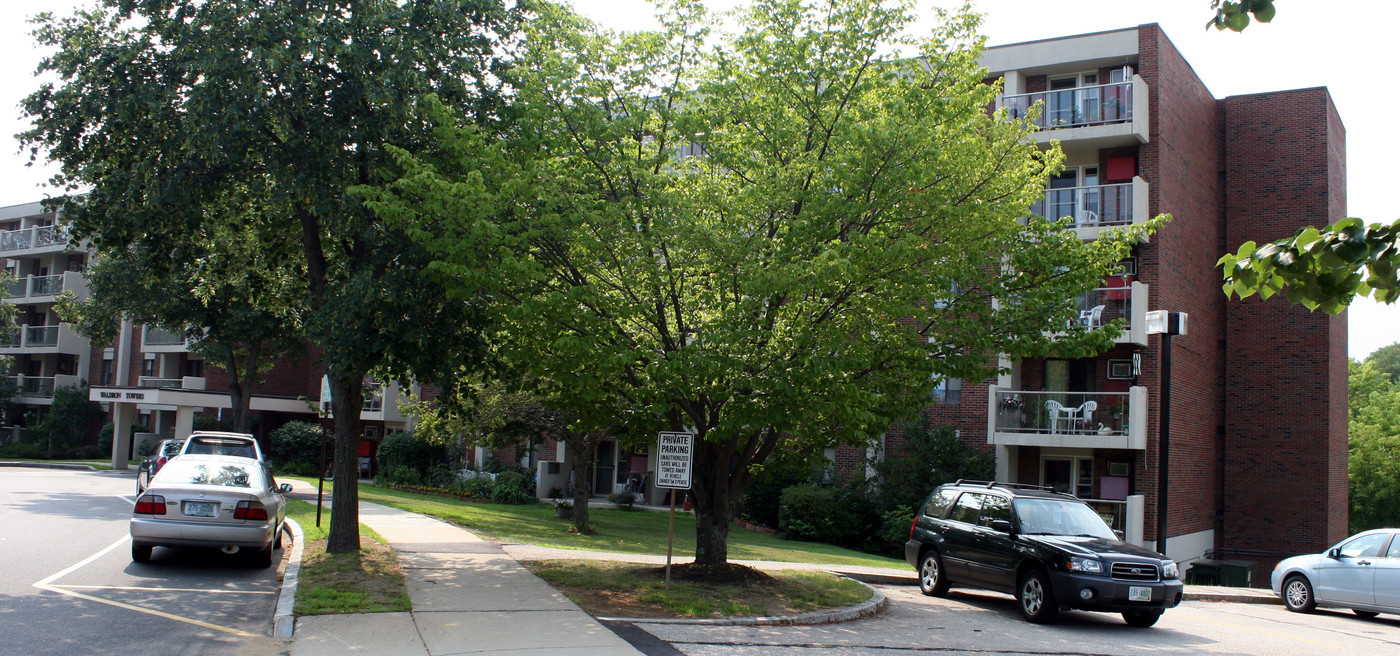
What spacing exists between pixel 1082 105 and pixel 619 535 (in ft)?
52.1

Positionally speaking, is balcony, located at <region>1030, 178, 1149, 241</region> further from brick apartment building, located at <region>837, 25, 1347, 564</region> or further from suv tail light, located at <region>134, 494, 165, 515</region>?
suv tail light, located at <region>134, 494, 165, 515</region>

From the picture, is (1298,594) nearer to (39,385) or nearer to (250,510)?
(250,510)

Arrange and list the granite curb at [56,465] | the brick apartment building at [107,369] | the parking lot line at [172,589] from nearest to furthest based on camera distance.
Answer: the parking lot line at [172,589]
the granite curb at [56,465]
the brick apartment building at [107,369]

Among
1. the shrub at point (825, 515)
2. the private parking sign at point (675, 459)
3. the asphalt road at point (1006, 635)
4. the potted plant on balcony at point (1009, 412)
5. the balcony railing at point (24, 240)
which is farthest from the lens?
the balcony railing at point (24, 240)

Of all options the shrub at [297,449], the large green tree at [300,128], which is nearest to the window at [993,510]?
the large green tree at [300,128]

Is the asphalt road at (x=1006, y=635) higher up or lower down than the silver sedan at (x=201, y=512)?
lower down

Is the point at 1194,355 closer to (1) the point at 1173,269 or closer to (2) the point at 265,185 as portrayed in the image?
(1) the point at 1173,269

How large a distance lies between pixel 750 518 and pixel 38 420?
1699 inches

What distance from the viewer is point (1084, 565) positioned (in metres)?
11.4

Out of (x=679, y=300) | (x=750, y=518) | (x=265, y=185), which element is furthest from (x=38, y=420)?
(x=679, y=300)

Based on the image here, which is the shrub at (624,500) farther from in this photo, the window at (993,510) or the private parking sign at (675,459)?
the private parking sign at (675,459)

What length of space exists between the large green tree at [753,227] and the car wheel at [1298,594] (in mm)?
6412

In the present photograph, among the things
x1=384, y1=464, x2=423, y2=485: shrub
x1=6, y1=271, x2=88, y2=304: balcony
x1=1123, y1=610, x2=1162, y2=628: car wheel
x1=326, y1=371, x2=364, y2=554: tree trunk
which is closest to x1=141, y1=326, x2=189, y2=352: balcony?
x1=6, y1=271, x2=88, y2=304: balcony

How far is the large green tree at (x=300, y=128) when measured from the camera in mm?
11977
